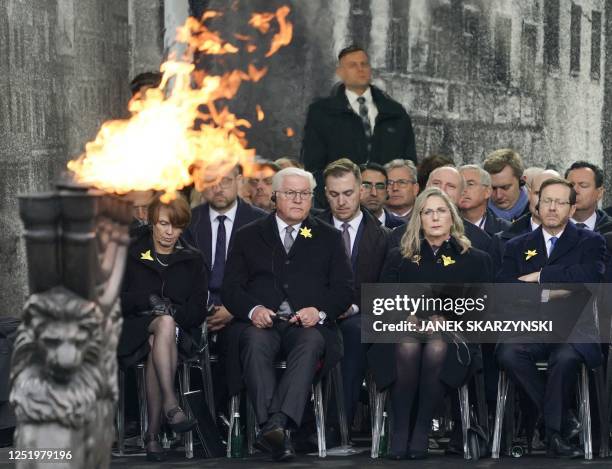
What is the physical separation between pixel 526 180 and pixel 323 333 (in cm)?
266

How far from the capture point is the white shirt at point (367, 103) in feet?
38.9

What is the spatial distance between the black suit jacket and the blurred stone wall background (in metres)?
1.52

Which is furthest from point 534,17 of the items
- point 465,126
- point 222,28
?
point 222,28

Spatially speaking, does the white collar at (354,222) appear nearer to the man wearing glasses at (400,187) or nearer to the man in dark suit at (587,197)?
the man wearing glasses at (400,187)

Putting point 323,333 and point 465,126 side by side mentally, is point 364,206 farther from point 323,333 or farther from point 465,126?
point 465,126

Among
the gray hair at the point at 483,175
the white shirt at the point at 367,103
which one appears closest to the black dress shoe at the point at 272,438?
the gray hair at the point at 483,175

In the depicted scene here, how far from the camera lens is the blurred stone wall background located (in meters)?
11.1

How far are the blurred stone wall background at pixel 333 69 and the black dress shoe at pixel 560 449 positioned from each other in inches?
149

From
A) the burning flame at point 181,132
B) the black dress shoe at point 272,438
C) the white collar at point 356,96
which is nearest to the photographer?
the burning flame at point 181,132

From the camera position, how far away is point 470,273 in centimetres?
943

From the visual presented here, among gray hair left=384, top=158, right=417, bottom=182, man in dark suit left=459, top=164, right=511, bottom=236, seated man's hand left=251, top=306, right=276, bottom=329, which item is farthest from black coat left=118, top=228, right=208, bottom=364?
gray hair left=384, top=158, right=417, bottom=182

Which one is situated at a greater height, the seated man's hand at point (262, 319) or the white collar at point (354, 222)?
the white collar at point (354, 222)

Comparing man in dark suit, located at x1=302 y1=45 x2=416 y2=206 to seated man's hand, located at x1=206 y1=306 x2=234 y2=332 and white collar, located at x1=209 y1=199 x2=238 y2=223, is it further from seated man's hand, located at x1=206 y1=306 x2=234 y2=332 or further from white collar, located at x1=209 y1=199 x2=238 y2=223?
seated man's hand, located at x1=206 y1=306 x2=234 y2=332

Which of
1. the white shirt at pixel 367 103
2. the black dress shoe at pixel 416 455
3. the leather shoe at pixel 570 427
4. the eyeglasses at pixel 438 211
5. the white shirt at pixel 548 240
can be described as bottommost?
the black dress shoe at pixel 416 455
